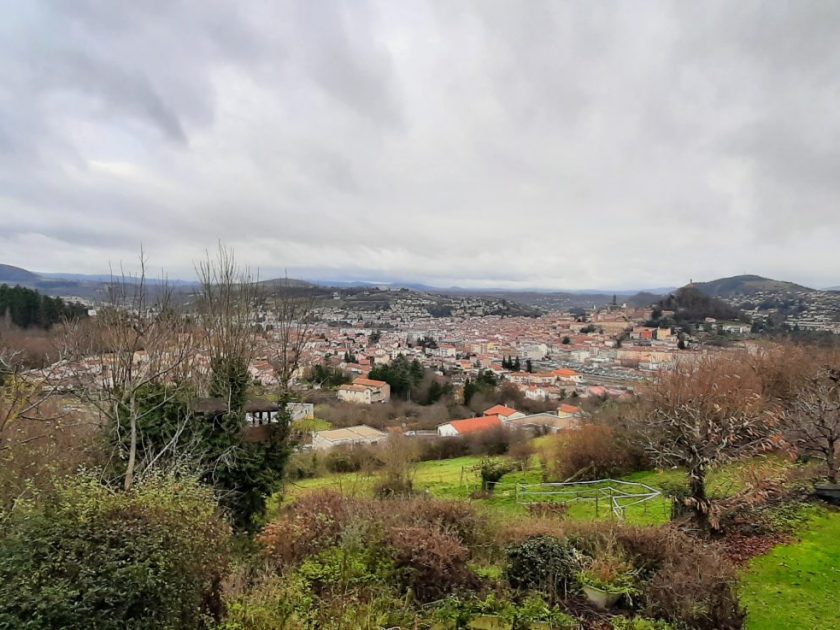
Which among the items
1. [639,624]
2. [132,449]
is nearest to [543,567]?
[639,624]

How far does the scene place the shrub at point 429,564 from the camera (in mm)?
5191

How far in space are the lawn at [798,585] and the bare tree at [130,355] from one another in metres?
8.03

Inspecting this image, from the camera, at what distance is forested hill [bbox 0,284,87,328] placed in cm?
3078

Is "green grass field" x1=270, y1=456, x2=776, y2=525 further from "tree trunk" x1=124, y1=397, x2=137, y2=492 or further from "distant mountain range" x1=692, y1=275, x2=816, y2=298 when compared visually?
"distant mountain range" x1=692, y1=275, x2=816, y2=298

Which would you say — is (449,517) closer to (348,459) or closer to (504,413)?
(348,459)

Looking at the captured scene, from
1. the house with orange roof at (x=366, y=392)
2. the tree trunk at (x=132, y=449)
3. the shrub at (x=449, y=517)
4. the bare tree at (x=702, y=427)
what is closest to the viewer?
the shrub at (x=449, y=517)

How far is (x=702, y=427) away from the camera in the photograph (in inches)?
311

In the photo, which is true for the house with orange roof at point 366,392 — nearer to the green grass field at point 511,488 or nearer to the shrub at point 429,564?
the green grass field at point 511,488

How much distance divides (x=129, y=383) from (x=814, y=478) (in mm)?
12512

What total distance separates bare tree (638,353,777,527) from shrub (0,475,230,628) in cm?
653

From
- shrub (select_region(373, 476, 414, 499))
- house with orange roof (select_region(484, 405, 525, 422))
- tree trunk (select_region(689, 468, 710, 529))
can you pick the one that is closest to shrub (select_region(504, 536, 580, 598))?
tree trunk (select_region(689, 468, 710, 529))

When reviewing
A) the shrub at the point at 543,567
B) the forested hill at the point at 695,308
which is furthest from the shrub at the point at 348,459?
the forested hill at the point at 695,308

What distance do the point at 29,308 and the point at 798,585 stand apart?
1660 inches

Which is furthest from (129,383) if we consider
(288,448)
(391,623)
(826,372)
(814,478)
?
(826,372)
